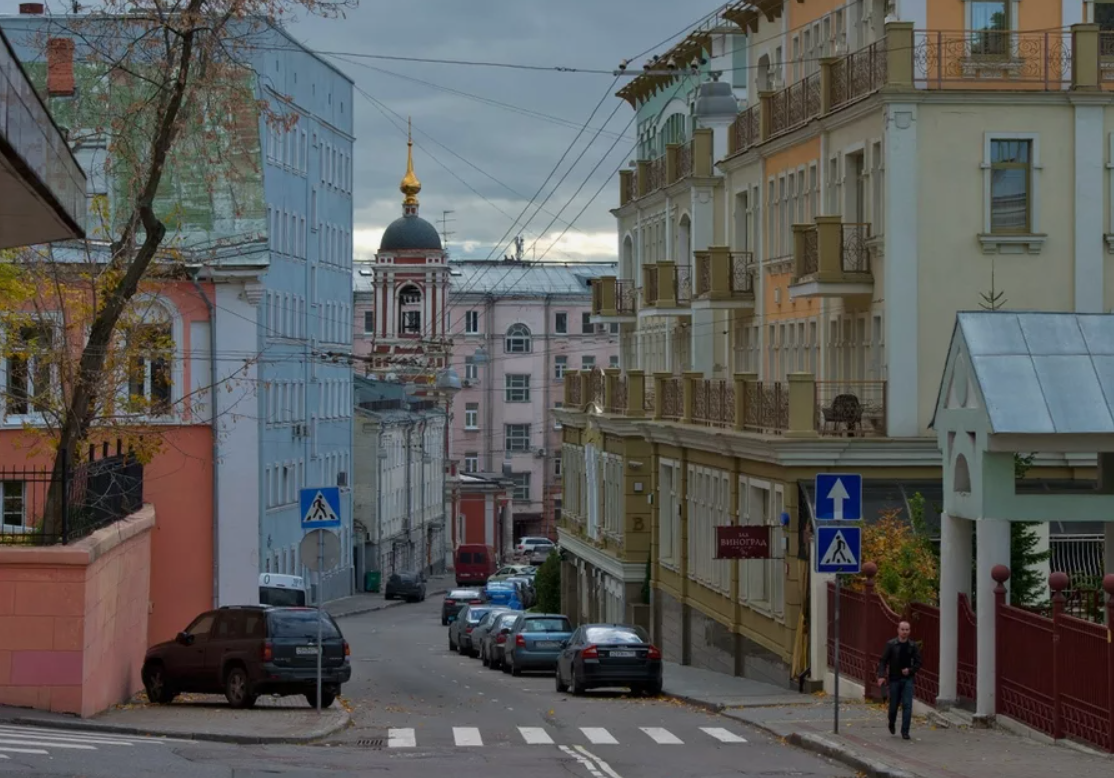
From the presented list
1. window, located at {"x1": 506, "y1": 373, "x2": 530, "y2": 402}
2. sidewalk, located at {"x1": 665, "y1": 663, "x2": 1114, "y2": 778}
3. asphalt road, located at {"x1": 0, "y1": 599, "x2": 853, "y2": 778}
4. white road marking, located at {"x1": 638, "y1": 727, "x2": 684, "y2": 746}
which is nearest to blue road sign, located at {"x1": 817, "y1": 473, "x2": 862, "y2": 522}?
sidewalk, located at {"x1": 665, "y1": 663, "x2": 1114, "y2": 778}

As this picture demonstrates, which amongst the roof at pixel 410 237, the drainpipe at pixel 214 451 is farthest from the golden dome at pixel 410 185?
the drainpipe at pixel 214 451

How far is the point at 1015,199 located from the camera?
34.6 meters

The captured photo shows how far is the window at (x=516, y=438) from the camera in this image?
131m

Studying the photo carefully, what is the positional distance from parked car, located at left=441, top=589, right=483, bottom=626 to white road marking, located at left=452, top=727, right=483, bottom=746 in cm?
4396

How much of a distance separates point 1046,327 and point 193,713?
447 inches

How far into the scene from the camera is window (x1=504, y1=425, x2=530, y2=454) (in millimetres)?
131125

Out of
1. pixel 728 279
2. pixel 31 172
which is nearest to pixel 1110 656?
pixel 31 172

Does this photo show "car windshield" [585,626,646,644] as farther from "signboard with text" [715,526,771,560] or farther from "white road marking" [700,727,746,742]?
"white road marking" [700,727,746,742]

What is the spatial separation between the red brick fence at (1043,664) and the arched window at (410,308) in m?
88.1

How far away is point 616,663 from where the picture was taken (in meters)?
33.8

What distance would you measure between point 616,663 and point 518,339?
9831cm

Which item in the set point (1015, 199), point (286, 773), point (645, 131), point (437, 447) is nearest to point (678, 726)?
point (286, 773)

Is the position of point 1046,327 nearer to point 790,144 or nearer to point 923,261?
point 923,261

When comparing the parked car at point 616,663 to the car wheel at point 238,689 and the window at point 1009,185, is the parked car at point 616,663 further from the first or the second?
the window at point 1009,185
